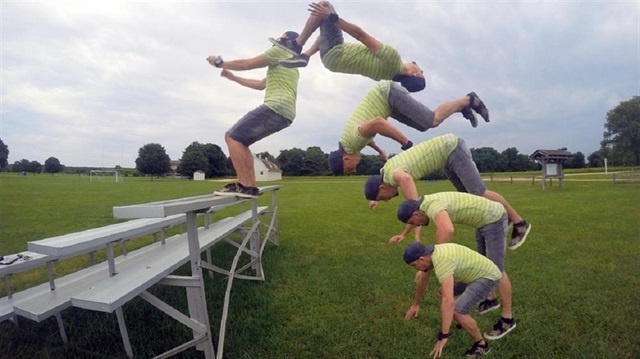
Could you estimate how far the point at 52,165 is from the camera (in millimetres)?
100062

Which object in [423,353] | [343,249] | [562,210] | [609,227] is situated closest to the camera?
[423,353]

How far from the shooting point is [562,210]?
1512 cm

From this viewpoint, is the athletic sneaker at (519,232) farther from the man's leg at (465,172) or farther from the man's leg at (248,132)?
the man's leg at (248,132)

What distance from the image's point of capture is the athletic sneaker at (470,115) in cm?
201

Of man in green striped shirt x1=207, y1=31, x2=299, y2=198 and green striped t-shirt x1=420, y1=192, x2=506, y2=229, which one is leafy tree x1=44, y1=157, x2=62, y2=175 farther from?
green striped t-shirt x1=420, y1=192, x2=506, y2=229

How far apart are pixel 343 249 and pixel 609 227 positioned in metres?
8.00

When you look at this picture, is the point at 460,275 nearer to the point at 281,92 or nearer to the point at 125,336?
the point at 281,92

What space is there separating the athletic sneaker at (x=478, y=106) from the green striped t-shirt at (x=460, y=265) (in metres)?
0.70

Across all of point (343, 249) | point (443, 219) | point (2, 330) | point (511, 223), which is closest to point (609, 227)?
point (343, 249)

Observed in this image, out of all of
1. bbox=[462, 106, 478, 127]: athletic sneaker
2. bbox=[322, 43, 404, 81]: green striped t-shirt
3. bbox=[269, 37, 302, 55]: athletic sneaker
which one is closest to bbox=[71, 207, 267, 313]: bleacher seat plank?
bbox=[269, 37, 302, 55]: athletic sneaker

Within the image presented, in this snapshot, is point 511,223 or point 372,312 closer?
point 511,223

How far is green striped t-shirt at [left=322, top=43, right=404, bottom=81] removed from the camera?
1.96 meters

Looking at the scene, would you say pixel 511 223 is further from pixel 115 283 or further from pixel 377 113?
pixel 115 283

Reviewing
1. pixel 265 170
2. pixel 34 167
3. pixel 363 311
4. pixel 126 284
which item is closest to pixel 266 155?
pixel 265 170
